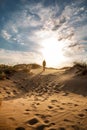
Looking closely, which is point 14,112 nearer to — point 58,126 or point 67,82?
point 58,126

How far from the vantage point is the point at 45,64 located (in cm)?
1127

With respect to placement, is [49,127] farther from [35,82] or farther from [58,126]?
[35,82]

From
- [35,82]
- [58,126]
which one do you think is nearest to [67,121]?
[58,126]

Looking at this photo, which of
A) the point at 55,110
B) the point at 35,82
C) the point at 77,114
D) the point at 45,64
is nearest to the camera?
the point at 77,114

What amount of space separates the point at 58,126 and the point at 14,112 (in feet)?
3.71

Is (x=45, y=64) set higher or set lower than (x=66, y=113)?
higher

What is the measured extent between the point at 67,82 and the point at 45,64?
4.74 m

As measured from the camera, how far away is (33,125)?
117 inches

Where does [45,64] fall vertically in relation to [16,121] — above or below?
above

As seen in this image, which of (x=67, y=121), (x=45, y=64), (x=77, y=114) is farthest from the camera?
(x=45, y=64)

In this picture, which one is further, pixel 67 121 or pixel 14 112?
pixel 14 112

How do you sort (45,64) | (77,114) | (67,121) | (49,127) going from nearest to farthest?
(49,127), (67,121), (77,114), (45,64)

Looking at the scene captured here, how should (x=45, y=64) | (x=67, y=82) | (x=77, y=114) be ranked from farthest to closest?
(x=45, y=64) → (x=67, y=82) → (x=77, y=114)

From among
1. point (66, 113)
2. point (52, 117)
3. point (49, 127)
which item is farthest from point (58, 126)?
point (66, 113)
